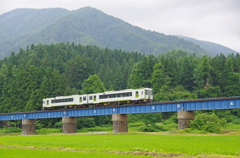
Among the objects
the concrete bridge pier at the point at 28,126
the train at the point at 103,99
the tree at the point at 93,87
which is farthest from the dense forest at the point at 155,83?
the train at the point at 103,99

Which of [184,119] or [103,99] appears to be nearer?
[184,119]

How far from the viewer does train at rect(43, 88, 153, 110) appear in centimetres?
7081

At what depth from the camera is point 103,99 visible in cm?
7625

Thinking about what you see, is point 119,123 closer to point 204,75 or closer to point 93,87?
point 93,87

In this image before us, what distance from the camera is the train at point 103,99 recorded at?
7081 centimetres

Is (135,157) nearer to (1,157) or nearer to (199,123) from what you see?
(1,157)

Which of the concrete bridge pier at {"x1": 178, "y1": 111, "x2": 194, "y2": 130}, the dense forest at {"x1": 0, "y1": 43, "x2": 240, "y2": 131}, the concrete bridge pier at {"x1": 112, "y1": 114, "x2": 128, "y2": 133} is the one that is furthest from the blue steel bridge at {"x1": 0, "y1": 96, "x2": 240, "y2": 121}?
the dense forest at {"x1": 0, "y1": 43, "x2": 240, "y2": 131}

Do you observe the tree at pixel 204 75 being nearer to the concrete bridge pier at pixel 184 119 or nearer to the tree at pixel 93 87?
the tree at pixel 93 87

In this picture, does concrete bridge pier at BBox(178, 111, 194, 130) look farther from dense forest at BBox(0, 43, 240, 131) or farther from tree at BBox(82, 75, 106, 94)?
tree at BBox(82, 75, 106, 94)

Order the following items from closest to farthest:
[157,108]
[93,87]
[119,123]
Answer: [157,108] → [119,123] → [93,87]

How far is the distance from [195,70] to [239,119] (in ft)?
116

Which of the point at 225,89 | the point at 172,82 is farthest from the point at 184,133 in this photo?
the point at 172,82

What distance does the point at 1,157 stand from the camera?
29609 millimetres

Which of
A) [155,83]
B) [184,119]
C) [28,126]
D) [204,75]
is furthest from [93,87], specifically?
[184,119]
